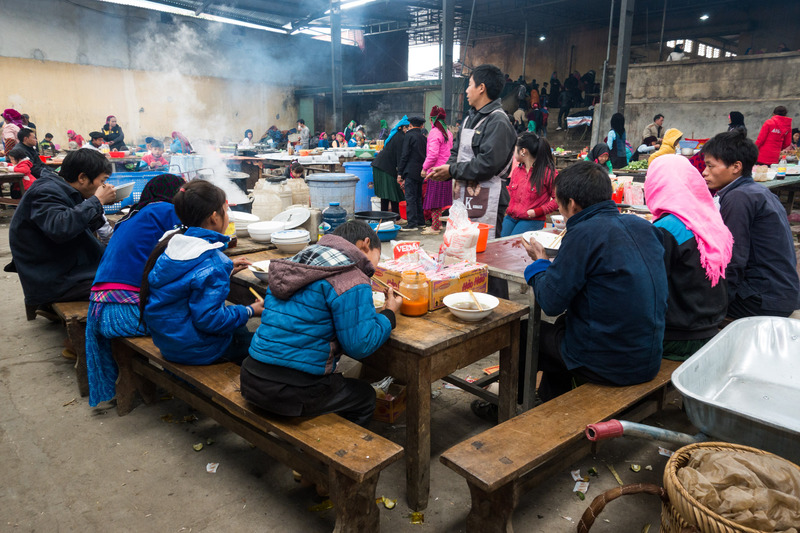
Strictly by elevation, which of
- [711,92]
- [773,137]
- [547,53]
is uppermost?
[547,53]

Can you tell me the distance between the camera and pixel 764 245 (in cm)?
332

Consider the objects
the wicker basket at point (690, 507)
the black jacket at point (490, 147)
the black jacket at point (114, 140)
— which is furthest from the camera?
the black jacket at point (114, 140)

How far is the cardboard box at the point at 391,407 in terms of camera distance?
3223 millimetres

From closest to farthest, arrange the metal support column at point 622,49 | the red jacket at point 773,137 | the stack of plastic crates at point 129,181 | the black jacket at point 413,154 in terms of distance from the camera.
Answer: the stack of plastic crates at point 129,181, the black jacket at point 413,154, the red jacket at point 773,137, the metal support column at point 622,49

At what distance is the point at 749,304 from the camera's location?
11.0ft

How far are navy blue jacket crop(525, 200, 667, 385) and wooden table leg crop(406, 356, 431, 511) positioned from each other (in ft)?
2.43

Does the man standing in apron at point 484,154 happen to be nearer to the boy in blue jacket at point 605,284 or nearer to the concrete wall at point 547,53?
the boy in blue jacket at point 605,284

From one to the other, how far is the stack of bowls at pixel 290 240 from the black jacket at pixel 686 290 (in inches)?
88.9

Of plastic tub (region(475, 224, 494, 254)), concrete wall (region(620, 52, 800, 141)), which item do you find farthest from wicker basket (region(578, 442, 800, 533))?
concrete wall (region(620, 52, 800, 141))

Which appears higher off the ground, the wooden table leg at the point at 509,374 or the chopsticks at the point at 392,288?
the chopsticks at the point at 392,288

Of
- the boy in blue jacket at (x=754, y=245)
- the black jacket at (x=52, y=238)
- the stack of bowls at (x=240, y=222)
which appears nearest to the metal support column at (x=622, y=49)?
the boy in blue jacket at (x=754, y=245)

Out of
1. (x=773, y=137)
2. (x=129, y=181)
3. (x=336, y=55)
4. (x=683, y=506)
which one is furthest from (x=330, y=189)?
(x=336, y=55)

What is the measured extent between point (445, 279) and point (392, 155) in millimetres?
6824

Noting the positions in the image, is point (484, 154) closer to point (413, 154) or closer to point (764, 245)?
point (764, 245)
